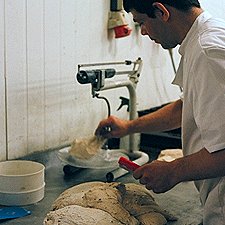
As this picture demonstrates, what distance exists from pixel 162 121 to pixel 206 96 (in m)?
0.51

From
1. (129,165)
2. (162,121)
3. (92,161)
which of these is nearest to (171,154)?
(162,121)

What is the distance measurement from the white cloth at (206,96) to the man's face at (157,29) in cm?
4

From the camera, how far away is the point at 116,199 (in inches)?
43.9

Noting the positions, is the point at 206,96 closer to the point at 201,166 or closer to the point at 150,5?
the point at 201,166

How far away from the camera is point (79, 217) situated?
101 centimetres

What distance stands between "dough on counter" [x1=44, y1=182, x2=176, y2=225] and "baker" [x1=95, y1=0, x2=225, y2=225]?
0.20 ft

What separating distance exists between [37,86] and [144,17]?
0.51m

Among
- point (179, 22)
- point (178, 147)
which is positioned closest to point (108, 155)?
point (178, 147)

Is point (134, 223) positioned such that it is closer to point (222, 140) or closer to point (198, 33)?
point (222, 140)

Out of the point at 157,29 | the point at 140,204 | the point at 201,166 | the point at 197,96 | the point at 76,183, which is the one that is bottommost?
the point at 76,183

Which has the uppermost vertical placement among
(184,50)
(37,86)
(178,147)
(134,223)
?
(184,50)

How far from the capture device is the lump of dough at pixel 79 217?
39.4 inches

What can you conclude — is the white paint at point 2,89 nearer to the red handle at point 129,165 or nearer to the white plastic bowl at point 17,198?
the white plastic bowl at point 17,198

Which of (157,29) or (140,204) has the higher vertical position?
(157,29)
